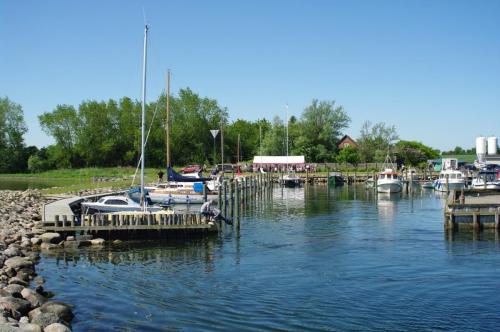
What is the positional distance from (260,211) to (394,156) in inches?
2641

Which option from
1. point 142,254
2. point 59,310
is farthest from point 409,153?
point 59,310

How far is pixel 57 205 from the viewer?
1531 inches

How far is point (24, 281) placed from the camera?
2150 cm

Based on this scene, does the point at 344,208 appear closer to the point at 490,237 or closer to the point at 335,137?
the point at 490,237

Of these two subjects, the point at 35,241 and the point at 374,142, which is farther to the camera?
the point at 374,142

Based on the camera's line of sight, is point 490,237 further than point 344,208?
No

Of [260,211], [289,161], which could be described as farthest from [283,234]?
[289,161]

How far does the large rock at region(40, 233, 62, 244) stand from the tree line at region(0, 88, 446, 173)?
275ft

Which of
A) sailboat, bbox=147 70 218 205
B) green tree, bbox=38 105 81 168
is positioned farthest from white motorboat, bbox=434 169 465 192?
green tree, bbox=38 105 81 168

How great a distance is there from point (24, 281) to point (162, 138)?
95.8m

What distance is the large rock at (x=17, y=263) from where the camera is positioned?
2322 cm

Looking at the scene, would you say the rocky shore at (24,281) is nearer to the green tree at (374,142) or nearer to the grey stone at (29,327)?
the grey stone at (29,327)

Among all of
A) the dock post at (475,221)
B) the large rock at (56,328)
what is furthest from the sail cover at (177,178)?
the large rock at (56,328)

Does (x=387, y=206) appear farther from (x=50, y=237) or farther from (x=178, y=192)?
(x=50, y=237)
